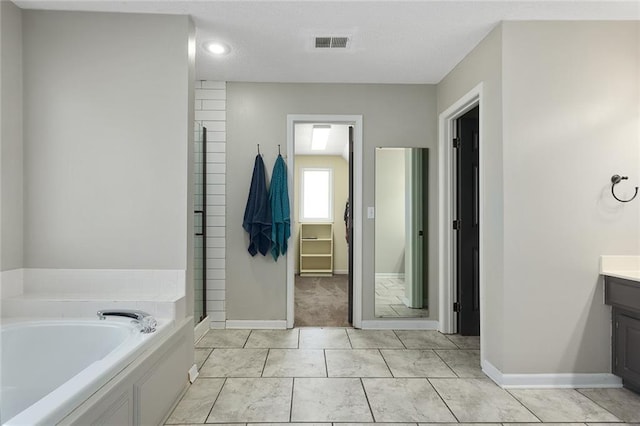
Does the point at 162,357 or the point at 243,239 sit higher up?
the point at 243,239

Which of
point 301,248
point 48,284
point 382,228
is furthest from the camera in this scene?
point 301,248

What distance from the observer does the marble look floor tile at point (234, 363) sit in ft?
8.55

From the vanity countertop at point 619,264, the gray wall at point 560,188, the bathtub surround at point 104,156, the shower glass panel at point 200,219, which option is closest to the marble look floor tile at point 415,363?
the gray wall at point 560,188

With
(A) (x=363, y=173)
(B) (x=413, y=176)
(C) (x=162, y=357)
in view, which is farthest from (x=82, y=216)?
(B) (x=413, y=176)

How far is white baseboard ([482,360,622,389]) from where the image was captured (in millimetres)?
2410

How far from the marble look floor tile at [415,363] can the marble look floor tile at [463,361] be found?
2.1 inches

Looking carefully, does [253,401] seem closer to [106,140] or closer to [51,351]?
[51,351]

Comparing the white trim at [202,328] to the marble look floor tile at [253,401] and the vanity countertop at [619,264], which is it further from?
the vanity countertop at [619,264]

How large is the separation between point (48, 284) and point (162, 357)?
1.06 meters

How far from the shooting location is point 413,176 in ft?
12.2

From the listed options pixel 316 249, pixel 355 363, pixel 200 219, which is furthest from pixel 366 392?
pixel 316 249

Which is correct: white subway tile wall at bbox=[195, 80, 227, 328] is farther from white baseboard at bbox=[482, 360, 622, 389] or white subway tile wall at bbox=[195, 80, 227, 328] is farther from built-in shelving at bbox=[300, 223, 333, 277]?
built-in shelving at bbox=[300, 223, 333, 277]

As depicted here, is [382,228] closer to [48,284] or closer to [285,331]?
[285,331]

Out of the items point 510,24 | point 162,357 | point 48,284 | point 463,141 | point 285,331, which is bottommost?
point 285,331
